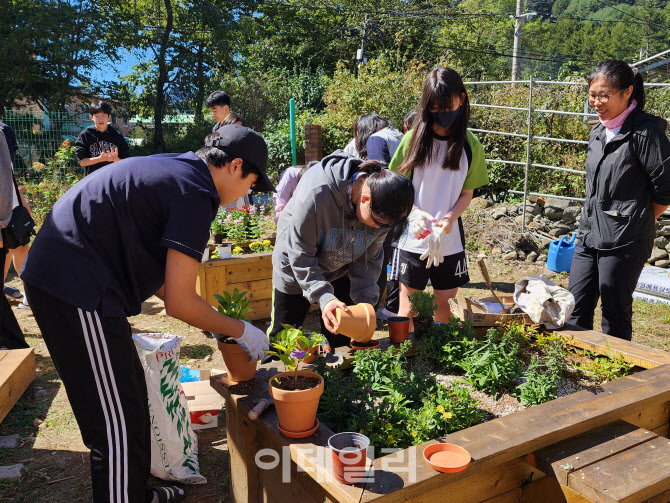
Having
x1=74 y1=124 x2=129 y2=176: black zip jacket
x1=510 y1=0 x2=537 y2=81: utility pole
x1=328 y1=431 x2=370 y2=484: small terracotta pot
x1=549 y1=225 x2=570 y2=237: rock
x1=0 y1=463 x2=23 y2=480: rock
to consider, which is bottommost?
x1=0 y1=463 x2=23 y2=480: rock

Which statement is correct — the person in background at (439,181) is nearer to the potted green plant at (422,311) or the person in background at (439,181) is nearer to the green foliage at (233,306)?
the potted green plant at (422,311)

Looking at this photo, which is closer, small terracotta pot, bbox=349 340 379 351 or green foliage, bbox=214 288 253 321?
green foliage, bbox=214 288 253 321

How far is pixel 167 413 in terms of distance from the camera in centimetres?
239

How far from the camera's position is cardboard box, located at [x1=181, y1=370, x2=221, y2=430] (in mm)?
2992

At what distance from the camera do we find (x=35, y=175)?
9.99 meters

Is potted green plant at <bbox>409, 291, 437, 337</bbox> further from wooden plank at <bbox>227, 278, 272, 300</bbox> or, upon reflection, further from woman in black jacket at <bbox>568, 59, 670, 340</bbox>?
wooden plank at <bbox>227, 278, 272, 300</bbox>

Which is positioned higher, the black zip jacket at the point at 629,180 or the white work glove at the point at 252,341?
the black zip jacket at the point at 629,180

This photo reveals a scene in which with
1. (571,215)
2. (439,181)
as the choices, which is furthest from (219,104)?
(571,215)

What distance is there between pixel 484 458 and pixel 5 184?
2951 mm

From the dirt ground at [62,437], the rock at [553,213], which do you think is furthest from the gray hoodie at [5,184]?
the rock at [553,213]

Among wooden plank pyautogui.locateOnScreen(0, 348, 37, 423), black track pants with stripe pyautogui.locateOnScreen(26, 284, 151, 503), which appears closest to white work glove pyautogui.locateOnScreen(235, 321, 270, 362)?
black track pants with stripe pyautogui.locateOnScreen(26, 284, 151, 503)

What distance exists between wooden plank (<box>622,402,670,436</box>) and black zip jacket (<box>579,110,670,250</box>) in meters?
0.84

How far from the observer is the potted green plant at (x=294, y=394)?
5.48 feet

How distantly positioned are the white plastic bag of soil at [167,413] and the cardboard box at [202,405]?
1.39ft
